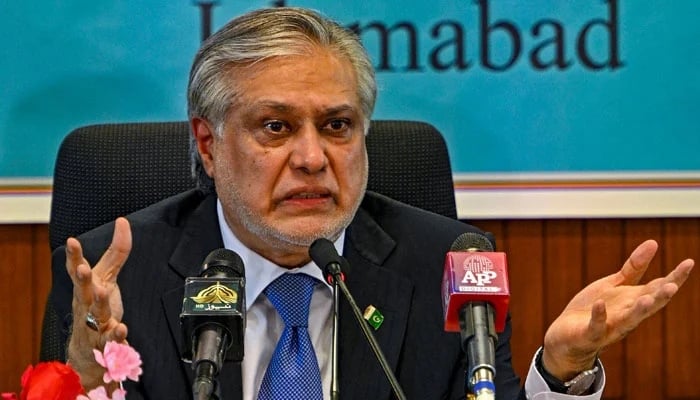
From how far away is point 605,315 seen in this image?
1.57 metres

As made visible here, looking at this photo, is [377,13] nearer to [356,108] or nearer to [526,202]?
[526,202]

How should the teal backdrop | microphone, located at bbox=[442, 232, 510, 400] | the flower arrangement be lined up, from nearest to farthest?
the flower arrangement → microphone, located at bbox=[442, 232, 510, 400] → the teal backdrop

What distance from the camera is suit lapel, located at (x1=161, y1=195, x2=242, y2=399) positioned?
1941 mm

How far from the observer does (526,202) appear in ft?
9.87

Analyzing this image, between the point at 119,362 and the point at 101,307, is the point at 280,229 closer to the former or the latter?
the point at 101,307

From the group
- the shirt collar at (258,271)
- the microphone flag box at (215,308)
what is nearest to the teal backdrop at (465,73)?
the shirt collar at (258,271)

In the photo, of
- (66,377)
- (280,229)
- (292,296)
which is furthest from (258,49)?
(66,377)

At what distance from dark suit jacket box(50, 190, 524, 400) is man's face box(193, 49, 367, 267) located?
0.54 ft

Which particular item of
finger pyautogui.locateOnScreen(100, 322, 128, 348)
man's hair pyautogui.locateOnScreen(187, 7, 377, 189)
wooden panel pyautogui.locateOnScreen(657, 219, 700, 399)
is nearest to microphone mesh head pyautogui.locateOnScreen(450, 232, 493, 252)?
finger pyautogui.locateOnScreen(100, 322, 128, 348)

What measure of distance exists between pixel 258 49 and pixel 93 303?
2.05 ft

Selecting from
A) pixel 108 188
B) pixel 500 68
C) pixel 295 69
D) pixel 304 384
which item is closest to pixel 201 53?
pixel 295 69

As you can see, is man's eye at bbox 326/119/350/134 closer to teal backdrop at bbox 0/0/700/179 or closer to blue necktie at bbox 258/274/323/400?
blue necktie at bbox 258/274/323/400

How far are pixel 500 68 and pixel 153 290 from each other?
4.21ft

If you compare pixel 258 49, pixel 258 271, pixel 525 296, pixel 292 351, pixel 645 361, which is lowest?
pixel 645 361
